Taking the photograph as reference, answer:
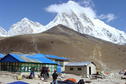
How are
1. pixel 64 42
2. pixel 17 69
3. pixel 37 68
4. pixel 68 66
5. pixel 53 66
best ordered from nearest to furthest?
pixel 17 69
pixel 37 68
pixel 53 66
pixel 68 66
pixel 64 42

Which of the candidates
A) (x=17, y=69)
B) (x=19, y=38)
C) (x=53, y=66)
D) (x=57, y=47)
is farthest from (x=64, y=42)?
(x=17, y=69)

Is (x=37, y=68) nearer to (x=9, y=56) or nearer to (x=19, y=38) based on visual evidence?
(x=9, y=56)

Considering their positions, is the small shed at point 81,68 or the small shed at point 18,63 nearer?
the small shed at point 18,63

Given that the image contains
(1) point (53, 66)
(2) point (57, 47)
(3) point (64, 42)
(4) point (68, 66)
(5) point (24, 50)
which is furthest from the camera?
(3) point (64, 42)

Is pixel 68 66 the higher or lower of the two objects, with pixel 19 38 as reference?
lower

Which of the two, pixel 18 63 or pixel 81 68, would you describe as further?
pixel 81 68

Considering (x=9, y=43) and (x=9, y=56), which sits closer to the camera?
(x=9, y=56)

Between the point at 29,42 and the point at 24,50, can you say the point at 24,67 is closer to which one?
the point at 24,50

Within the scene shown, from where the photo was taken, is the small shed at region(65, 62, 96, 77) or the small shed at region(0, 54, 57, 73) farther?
the small shed at region(65, 62, 96, 77)

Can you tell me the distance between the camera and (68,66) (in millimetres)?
68625

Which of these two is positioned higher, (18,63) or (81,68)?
(18,63)

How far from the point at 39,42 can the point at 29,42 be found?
6299mm

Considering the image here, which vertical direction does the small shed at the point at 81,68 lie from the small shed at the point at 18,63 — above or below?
below

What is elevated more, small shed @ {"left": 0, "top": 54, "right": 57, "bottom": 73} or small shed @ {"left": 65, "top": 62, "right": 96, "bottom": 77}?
small shed @ {"left": 0, "top": 54, "right": 57, "bottom": 73}
